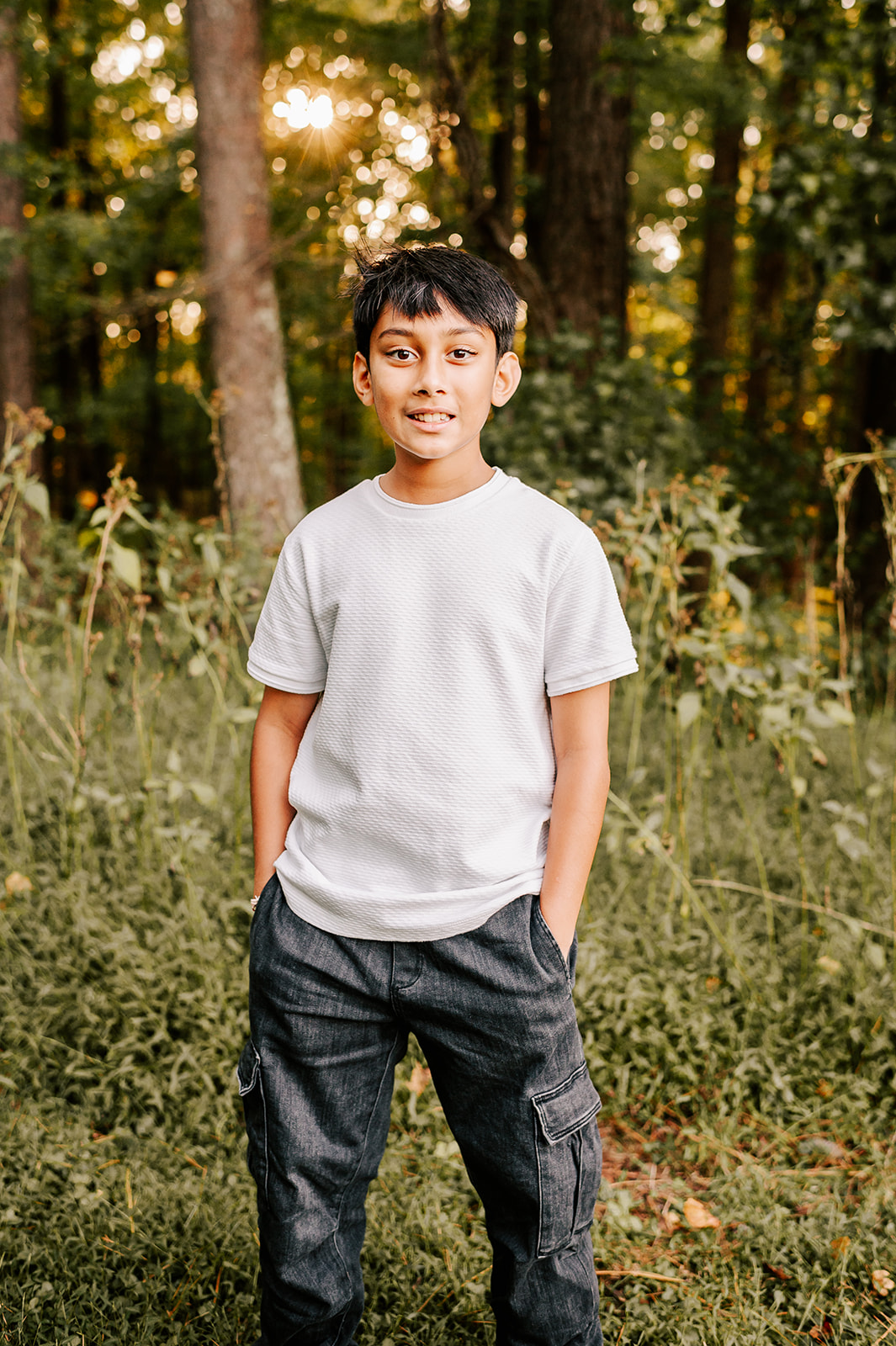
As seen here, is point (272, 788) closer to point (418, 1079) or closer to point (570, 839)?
point (570, 839)

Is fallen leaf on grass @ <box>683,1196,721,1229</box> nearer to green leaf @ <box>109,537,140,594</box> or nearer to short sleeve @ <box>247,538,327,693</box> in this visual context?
short sleeve @ <box>247,538,327,693</box>

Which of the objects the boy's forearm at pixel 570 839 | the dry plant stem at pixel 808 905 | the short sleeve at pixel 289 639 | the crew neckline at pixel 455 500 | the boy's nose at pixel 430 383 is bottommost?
the dry plant stem at pixel 808 905

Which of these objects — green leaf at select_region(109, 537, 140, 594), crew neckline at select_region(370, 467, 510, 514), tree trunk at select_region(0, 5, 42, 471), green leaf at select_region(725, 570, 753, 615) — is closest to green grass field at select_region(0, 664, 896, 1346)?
green leaf at select_region(109, 537, 140, 594)

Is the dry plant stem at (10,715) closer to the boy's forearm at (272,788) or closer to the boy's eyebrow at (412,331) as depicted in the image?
the boy's forearm at (272,788)

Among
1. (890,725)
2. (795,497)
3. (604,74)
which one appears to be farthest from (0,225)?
(890,725)

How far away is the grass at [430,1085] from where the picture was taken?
199cm

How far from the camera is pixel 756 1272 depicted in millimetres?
2025

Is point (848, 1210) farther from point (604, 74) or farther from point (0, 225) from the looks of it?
point (0, 225)

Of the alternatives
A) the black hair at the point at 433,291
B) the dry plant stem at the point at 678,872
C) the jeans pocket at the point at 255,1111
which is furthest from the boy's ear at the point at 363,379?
the dry plant stem at the point at 678,872

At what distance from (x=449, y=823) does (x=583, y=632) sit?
1.09ft

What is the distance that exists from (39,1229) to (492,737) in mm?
1662

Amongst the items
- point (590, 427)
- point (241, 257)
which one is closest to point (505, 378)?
point (590, 427)

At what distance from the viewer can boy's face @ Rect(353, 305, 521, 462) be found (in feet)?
4.39

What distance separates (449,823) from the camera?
1334 millimetres
